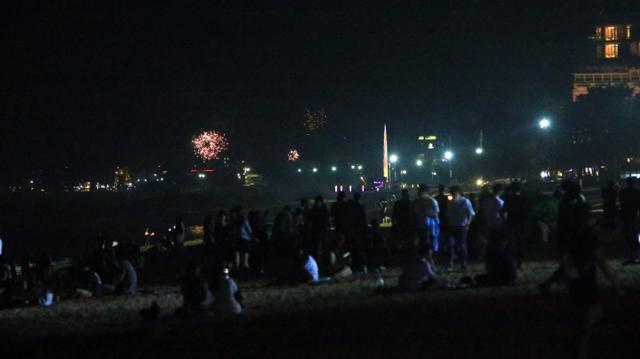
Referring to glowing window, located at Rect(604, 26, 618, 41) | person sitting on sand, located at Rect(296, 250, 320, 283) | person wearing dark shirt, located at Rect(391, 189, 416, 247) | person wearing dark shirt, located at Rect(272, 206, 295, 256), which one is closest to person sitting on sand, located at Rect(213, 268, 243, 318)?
person sitting on sand, located at Rect(296, 250, 320, 283)

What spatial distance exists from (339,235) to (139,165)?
469ft

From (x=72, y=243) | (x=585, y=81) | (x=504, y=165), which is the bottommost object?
(x=72, y=243)

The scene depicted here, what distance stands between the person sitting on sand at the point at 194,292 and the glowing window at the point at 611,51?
400 ft

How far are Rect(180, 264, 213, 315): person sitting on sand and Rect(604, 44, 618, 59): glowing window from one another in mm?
121774

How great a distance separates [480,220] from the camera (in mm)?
18641

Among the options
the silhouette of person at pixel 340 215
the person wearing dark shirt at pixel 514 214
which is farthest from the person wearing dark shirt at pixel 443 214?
the silhouette of person at pixel 340 215

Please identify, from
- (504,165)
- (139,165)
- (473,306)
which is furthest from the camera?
(139,165)

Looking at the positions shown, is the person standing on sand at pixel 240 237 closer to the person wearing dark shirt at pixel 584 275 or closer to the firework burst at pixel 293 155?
the person wearing dark shirt at pixel 584 275

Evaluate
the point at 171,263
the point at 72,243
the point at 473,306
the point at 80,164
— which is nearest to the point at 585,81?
the point at 72,243

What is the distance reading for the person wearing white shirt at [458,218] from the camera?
17297mm

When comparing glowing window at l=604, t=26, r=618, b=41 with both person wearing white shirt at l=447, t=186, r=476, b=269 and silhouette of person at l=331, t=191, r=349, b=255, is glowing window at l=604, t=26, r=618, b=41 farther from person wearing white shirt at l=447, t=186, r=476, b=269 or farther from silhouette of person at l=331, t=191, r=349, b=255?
person wearing white shirt at l=447, t=186, r=476, b=269

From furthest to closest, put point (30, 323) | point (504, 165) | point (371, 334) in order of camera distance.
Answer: point (504, 165), point (30, 323), point (371, 334)

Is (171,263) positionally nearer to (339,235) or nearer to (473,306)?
(339,235)

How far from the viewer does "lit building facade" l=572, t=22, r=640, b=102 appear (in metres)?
119
